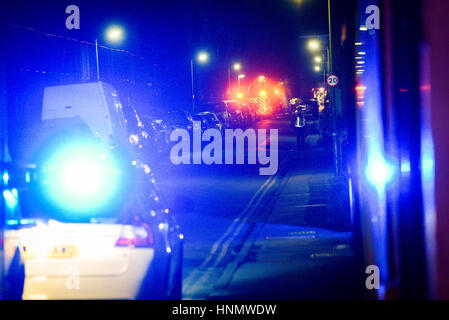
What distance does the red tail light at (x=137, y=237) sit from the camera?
18.3 feet

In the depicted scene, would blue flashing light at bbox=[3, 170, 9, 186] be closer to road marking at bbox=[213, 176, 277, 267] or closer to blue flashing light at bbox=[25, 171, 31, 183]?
blue flashing light at bbox=[25, 171, 31, 183]

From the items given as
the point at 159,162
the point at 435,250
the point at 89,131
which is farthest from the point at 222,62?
the point at 435,250

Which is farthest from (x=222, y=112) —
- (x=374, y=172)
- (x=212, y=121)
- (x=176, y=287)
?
(x=176, y=287)

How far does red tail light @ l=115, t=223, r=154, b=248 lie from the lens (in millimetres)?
5586

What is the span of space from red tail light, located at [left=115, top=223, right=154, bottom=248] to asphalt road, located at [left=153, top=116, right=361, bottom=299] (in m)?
1.66

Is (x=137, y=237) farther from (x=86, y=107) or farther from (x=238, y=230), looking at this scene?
(x=86, y=107)

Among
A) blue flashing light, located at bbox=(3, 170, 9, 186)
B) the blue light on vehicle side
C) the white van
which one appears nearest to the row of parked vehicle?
the white van

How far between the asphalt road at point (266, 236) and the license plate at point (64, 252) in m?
1.94

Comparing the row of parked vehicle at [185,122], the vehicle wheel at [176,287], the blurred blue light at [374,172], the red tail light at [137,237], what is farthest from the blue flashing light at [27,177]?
the row of parked vehicle at [185,122]

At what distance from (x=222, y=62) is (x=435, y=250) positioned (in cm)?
7314

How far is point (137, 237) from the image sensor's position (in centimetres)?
565

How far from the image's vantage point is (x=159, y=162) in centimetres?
2364

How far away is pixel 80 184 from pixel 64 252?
0.58 metres

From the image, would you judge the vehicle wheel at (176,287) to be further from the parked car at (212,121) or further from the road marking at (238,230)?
the parked car at (212,121)
